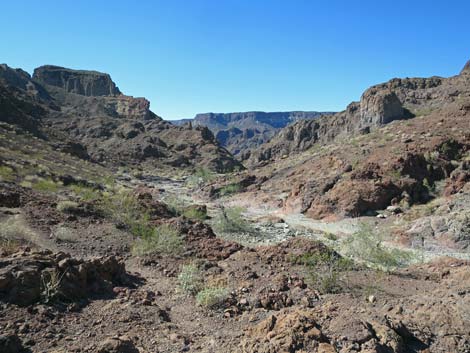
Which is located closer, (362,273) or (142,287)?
(142,287)

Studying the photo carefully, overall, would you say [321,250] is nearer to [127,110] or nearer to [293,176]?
[293,176]

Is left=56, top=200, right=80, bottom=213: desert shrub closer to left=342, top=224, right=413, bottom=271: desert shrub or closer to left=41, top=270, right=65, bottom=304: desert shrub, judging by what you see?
left=41, top=270, right=65, bottom=304: desert shrub

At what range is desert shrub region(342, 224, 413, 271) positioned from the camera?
430 inches

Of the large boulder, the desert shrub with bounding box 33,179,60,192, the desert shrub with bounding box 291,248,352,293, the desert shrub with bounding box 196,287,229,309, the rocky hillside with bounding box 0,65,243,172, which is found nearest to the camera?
the desert shrub with bounding box 196,287,229,309

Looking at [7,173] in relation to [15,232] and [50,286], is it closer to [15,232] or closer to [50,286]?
[15,232]

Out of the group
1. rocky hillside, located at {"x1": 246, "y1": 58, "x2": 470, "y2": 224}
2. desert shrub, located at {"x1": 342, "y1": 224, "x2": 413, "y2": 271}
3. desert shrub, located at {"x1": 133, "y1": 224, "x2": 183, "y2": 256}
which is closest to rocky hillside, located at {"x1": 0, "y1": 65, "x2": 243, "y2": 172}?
rocky hillside, located at {"x1": 246, "y1": 58, "x2": 470, "y2": 224}

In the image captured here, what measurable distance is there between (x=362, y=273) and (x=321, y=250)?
152 cm

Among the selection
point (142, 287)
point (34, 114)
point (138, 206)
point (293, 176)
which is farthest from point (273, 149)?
point (142, 287)

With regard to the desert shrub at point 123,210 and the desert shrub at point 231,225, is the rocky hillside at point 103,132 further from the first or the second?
the desert shrub at point 123,210

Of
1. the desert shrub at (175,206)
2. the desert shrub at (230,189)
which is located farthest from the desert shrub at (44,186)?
the desert shrub at (230,189)

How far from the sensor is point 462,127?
30094mm

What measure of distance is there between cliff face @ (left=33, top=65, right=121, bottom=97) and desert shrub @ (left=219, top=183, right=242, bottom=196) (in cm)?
11135

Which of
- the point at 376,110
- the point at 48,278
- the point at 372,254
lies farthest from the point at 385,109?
the point at 48,278

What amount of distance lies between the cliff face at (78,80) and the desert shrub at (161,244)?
130707 millimetres
